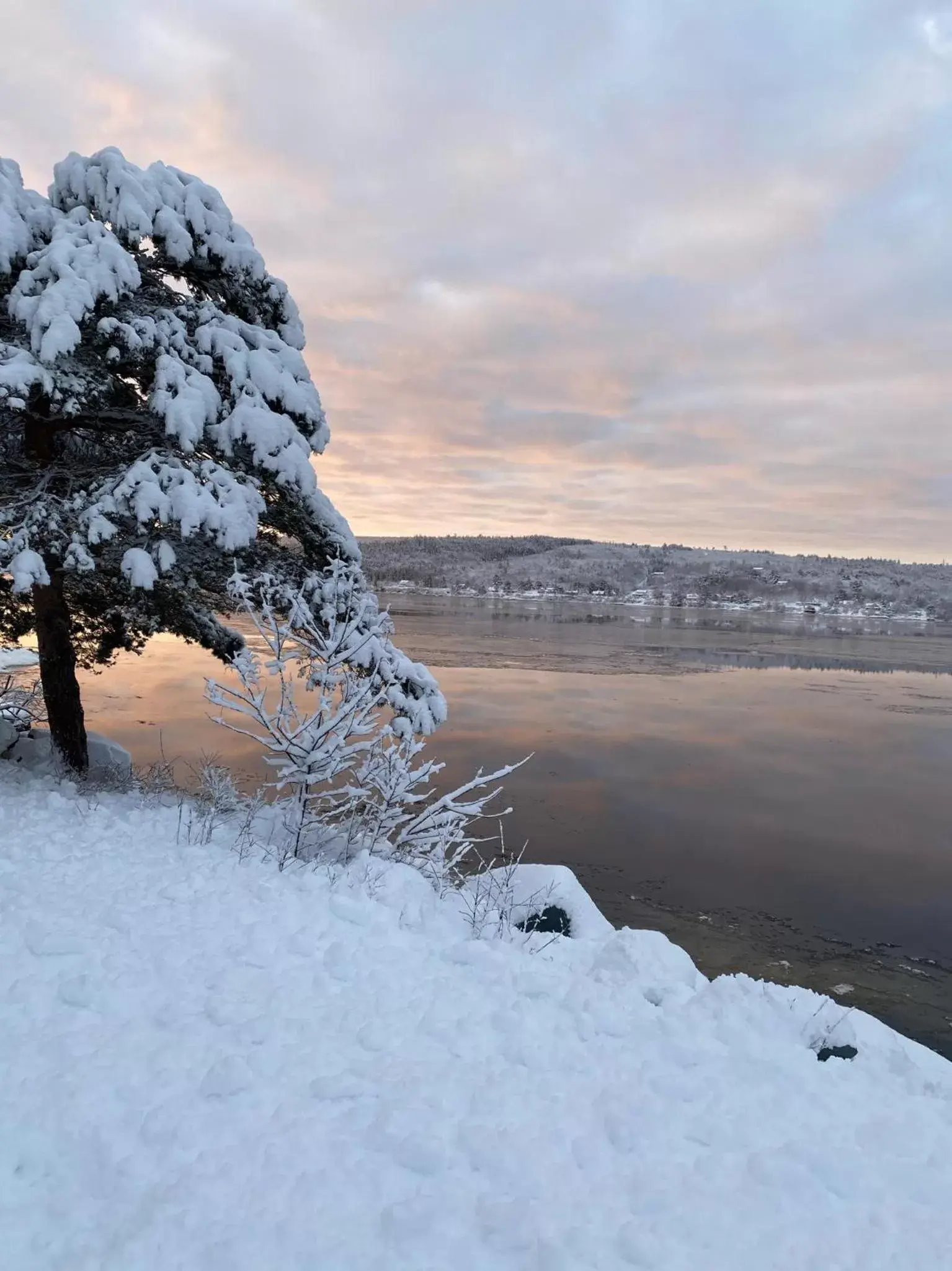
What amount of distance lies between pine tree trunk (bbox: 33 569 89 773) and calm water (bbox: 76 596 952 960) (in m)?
7.59

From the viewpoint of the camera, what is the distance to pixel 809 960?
9859mm

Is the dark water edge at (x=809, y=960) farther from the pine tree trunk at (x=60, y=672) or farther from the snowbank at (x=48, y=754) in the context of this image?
the pine tree trunk at (x=60, y=672)

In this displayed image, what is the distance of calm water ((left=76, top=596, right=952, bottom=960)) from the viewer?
40.7 ft

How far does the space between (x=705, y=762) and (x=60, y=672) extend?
16.1 m

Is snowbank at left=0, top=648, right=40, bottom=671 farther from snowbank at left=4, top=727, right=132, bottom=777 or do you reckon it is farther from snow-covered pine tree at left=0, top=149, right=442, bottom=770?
snow-covered pine tree at left=0, top=149, right=442, bottom=770

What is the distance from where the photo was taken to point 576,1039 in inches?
172

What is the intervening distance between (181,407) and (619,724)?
1939 centimetres

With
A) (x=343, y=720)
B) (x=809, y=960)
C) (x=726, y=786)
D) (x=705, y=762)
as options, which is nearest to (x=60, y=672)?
(x=343, y=720)

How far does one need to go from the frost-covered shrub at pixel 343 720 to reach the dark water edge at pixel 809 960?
149 inches

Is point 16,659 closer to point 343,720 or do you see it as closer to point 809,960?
point 343,720

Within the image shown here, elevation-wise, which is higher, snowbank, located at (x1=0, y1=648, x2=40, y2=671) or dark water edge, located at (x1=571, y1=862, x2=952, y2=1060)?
snowbank, located at (x1=0, y1=648, x2=40, y2=671)

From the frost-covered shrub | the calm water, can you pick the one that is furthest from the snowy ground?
the calm water

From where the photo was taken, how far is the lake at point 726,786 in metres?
10.5

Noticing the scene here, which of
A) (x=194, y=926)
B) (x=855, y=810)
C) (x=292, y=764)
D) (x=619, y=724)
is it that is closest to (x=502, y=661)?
(x=619, y=724)
